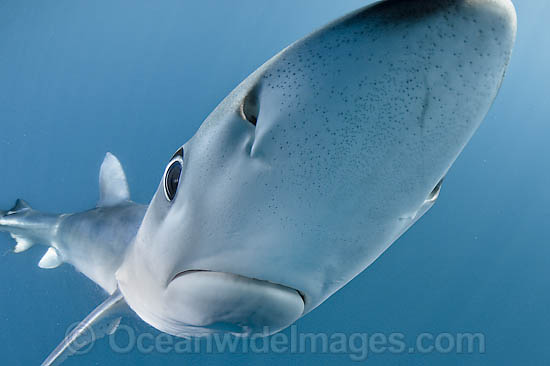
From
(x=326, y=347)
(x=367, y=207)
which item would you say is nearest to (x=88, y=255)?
(x=367, y=207)

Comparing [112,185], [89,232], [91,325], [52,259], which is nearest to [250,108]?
[91,325]

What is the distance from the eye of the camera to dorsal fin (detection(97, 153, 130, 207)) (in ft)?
8.00

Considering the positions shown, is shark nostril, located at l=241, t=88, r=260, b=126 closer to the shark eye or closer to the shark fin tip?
the shark eye

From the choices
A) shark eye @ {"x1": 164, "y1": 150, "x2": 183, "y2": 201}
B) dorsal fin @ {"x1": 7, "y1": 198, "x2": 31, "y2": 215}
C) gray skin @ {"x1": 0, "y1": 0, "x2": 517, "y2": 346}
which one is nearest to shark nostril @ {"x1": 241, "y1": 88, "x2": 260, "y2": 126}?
gray skin @ {"x1": 0, "y1": 0, "x2": 517, "y2": 346}

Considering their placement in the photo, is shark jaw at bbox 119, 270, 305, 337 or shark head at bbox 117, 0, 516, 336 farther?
shark jaw at bbox 119, 270, 305, 337

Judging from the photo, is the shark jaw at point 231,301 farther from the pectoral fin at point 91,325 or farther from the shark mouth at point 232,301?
the pectoral fin at point 91,325

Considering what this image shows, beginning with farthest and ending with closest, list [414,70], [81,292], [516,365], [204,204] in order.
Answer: [516,365] → [81,292] → [204,204] → [414,70]

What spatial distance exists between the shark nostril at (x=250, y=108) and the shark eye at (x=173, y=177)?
258mm

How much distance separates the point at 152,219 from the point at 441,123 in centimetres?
70

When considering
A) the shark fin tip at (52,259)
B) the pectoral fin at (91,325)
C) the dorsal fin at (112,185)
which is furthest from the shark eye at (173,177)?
the shark fin tip at (52,259)

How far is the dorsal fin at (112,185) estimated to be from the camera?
244 cm

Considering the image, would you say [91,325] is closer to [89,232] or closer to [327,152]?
[89,232]

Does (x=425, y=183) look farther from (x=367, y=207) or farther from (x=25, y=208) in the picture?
(x=25, y=208)

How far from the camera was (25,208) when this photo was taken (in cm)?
292
